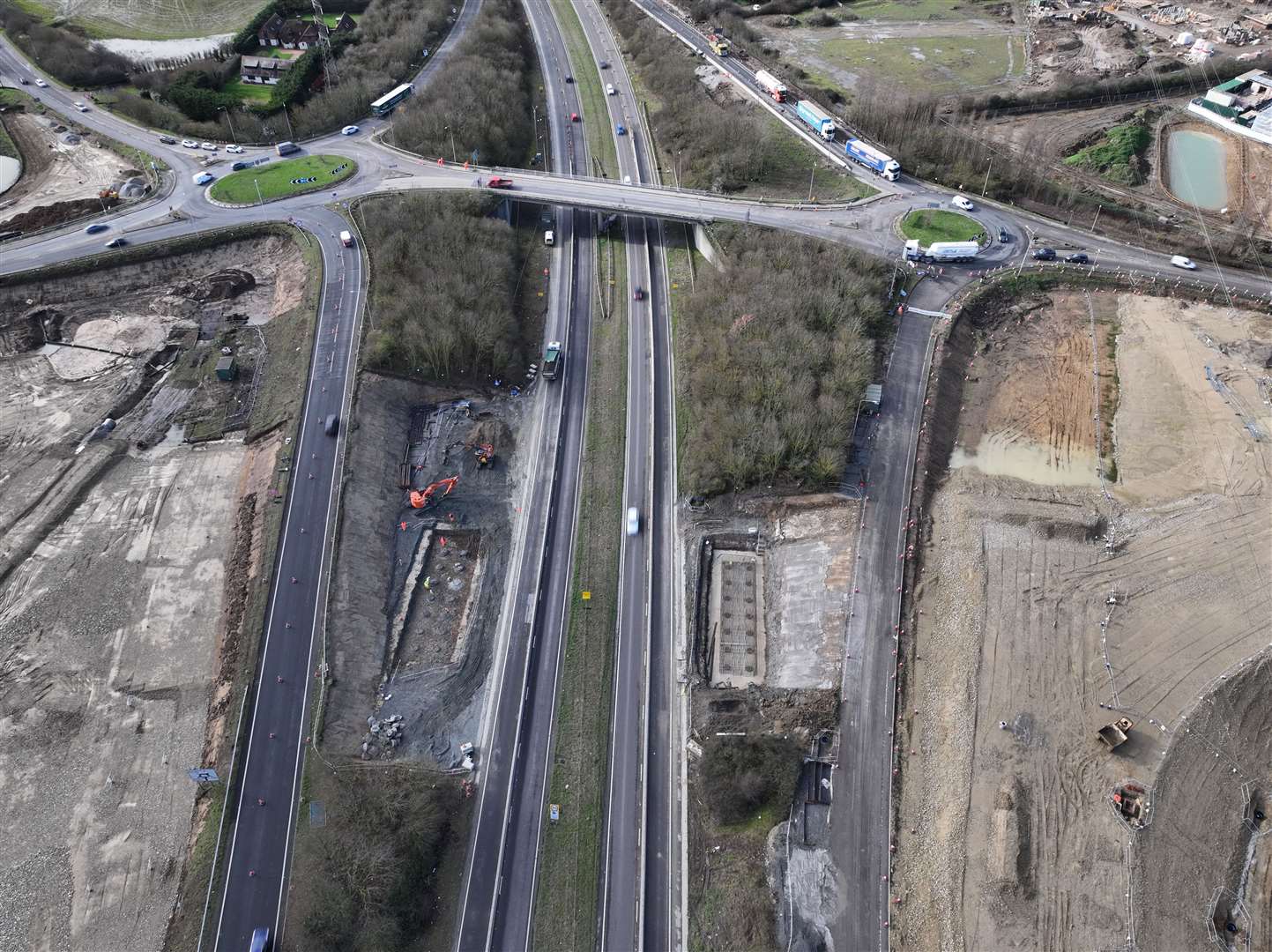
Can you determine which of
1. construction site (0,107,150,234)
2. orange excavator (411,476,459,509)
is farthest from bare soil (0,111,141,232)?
orange excavator (411,476,459,509)

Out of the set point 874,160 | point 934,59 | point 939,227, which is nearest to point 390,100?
point 874,160

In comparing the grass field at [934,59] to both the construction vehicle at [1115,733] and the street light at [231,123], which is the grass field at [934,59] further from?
the construction vehicle at [1115,733]

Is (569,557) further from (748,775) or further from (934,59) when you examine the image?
(934,59)

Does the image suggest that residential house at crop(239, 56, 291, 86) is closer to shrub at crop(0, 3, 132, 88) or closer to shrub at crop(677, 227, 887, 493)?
shrub at crop(0, 3, 132, 88)

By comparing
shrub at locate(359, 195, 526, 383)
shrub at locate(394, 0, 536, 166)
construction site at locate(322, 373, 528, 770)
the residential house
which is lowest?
construction site at locate(322, 373, 528, 770)

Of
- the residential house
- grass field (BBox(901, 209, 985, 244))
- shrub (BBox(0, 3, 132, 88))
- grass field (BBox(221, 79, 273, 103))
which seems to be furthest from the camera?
the residential house

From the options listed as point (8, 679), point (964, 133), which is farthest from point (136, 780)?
point (964, 133)

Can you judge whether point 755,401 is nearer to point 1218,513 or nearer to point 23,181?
point 1218,513
